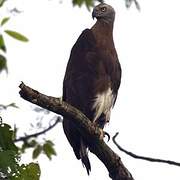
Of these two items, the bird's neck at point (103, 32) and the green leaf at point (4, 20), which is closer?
the green leaf at point (4, 20)

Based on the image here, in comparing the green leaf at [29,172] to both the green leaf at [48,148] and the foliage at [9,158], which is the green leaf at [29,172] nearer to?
the foliage at [9,158]

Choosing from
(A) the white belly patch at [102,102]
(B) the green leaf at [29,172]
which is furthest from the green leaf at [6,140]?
(A) the white belly patch at [102,102]

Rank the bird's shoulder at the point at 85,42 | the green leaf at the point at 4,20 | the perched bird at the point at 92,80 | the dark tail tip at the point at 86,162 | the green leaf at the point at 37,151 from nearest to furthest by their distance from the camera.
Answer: the green leaf at the point at 4,20
the dark tail tip at the point at 86,162
the green leaf at the point at 37,151
the perched bird at the point at 92,80
the bird's shoulder at the point at 85,42

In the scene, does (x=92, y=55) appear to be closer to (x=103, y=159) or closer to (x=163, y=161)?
(x=103, y=159)

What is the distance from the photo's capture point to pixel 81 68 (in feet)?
15.7

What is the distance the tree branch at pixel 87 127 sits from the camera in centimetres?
285

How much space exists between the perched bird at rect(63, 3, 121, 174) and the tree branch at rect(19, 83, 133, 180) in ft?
3.83

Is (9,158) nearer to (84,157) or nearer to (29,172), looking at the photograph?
(29,172)

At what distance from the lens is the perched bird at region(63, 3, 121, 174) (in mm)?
4707

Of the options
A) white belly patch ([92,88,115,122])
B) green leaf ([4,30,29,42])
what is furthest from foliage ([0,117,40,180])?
white belly patch ([92,88,115,122])

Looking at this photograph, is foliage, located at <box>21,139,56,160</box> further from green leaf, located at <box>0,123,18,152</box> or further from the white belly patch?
green leaf, located at <box>0,123,18,152</box>

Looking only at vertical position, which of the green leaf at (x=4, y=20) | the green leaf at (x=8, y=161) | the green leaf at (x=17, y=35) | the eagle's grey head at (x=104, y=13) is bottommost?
the green leaf at (x=8, y=161)

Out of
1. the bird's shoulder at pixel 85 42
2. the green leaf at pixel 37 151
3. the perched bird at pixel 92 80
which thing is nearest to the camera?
the green leaf at pixel 37 151

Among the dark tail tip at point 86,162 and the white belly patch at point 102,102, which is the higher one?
the white belly patch at point 102,102
